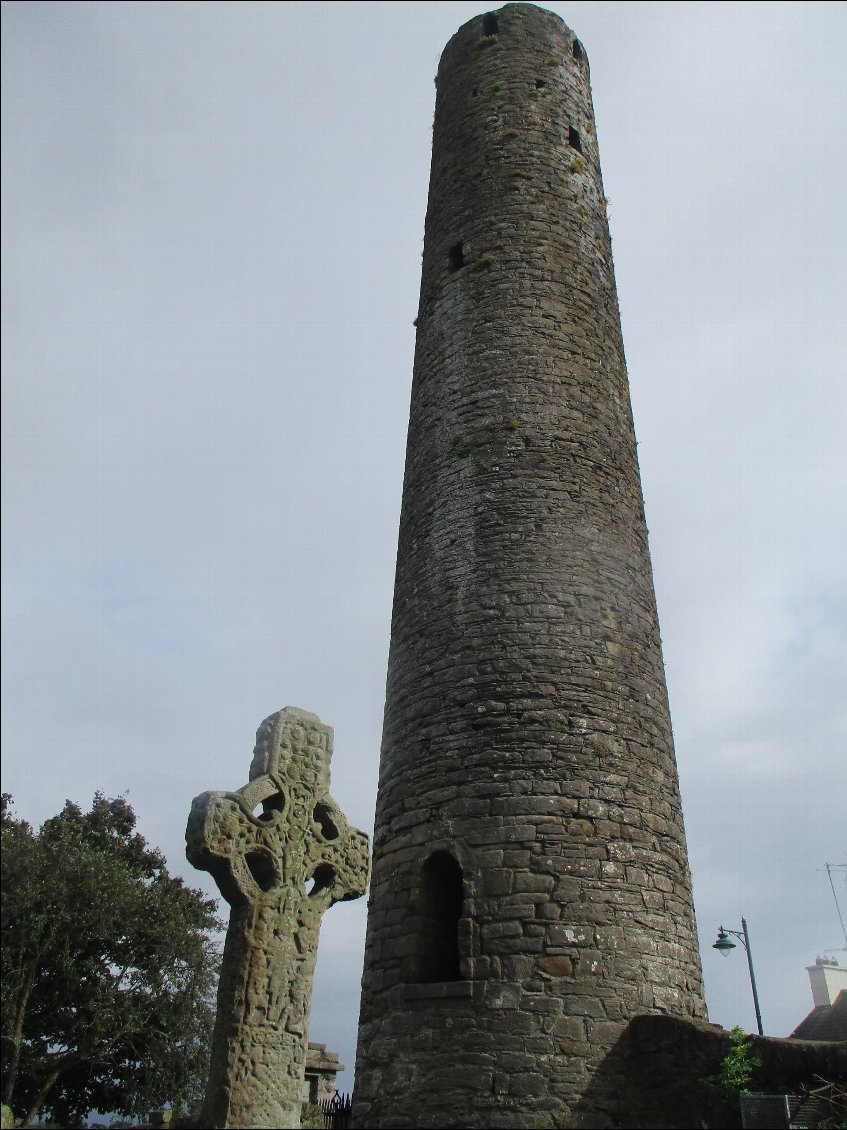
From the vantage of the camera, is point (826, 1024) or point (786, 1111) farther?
point (826, 1024)

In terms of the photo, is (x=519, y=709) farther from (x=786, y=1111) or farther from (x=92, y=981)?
(x=92, y=981)

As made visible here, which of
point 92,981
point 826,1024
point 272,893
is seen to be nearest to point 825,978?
point 826,1024

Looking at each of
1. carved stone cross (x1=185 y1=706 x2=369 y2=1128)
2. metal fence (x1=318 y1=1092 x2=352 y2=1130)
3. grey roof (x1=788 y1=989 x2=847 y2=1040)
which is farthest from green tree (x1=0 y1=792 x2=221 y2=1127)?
carved stone cross (x1=185 y1=706 x2=369 y2=1128)

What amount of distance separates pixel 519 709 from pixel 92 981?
15100mm

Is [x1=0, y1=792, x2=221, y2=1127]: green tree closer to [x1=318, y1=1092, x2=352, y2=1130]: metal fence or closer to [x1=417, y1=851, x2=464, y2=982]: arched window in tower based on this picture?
[x1=318, y1=1092, x2=352, y2=1130]: metal fence

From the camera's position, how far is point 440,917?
762 cm

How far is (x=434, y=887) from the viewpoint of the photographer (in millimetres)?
7637

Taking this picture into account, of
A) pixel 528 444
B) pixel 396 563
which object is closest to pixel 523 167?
pixel 528 444

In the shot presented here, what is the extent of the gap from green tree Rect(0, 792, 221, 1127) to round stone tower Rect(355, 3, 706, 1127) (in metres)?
12.6

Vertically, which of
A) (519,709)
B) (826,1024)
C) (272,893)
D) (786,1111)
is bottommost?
(786,1111)

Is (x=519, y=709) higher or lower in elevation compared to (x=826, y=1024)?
lower

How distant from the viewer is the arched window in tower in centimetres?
743

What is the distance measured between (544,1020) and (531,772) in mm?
1805

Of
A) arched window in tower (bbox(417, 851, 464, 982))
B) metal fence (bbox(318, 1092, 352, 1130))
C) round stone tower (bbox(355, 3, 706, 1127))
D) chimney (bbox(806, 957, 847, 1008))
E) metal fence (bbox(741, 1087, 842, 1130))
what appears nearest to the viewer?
metal fence (bbox(741, 1087, 842, 1130))
